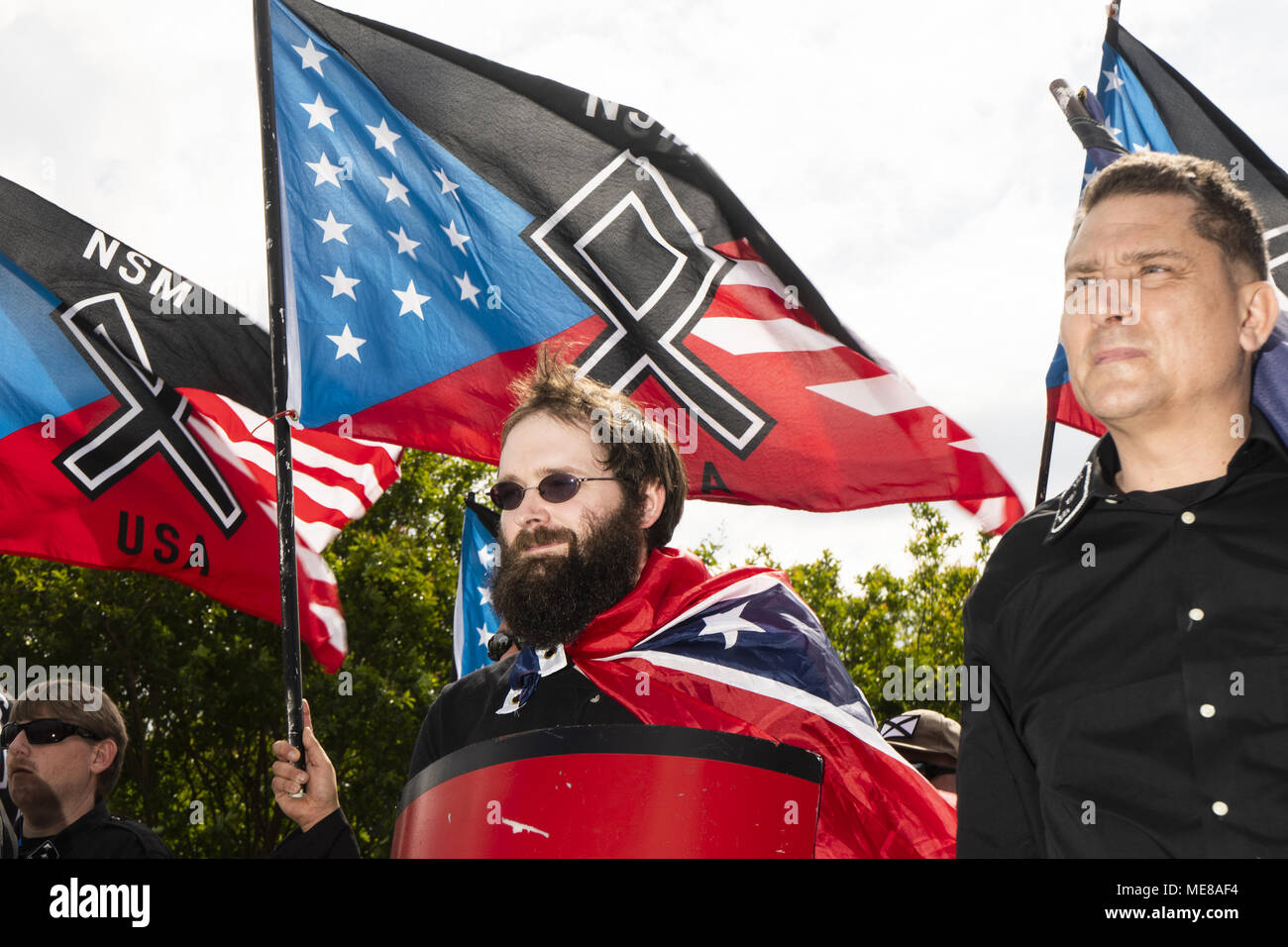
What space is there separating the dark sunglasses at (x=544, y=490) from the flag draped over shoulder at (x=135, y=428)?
1.95m

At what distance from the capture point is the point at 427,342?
15.8 feet

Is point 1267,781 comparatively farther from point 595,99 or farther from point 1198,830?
point 595,99

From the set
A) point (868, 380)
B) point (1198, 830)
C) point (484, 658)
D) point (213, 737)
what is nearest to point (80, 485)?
point (484, 658)

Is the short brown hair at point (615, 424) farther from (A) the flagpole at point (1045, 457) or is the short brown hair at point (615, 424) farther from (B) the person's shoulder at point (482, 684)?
(A) the flagpole at point (1045, 457)

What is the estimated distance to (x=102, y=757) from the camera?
485 centimetres

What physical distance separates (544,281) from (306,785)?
2.02m

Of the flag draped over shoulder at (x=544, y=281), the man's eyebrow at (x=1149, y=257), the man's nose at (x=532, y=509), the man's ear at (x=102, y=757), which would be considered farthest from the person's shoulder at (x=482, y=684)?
the man's eyebrow at (x=1149, y=257)

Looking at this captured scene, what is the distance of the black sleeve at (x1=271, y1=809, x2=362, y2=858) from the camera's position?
11.8 feet

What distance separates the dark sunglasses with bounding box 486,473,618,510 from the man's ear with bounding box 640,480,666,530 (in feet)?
0.95

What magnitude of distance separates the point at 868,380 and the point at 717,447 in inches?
24.0

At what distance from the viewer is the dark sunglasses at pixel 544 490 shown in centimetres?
362

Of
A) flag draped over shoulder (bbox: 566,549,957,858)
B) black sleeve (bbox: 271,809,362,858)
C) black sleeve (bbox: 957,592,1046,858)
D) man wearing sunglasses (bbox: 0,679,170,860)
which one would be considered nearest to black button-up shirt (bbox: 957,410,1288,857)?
black sleeve (bbox: 957,592,1046,858)

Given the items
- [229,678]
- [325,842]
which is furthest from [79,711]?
[229,678]

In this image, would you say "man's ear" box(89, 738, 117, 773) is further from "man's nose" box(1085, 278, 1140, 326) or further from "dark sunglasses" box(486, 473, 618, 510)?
"man's nose" box(1085, 278, 1140, 326)
